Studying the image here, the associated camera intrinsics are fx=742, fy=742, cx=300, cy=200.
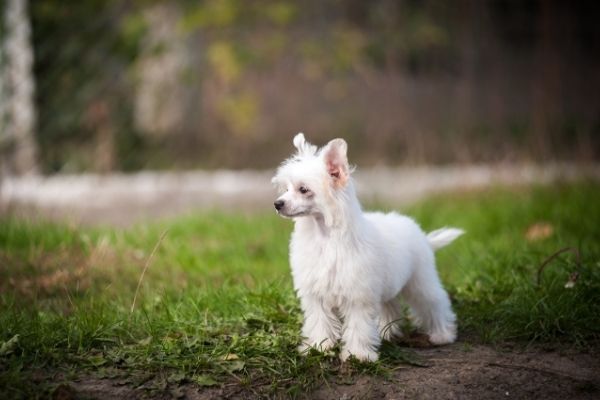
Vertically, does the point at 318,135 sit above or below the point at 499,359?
above

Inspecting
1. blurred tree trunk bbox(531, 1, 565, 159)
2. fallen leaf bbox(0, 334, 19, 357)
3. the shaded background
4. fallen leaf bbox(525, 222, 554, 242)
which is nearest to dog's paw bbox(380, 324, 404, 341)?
fallen leaf bbox(0, 334, 19, 357)

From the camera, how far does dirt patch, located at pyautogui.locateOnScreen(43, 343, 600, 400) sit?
11.3 feet

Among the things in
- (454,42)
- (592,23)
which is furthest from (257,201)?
(592,23)

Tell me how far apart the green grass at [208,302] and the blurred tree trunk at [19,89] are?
110 inches

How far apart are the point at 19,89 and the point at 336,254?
6645mm

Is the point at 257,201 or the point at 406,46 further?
the point at 406,46

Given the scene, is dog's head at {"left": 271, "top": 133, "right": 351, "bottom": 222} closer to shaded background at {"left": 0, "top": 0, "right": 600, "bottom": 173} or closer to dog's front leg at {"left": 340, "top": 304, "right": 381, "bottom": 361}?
dog's front leg at {"left": 340, "top": 304, "right": 381, "bottom": 361}

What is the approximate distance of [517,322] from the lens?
4133mm

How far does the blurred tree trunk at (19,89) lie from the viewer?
8688 mm

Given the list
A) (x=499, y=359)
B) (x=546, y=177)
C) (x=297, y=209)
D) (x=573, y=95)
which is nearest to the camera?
(x=297, y=209)

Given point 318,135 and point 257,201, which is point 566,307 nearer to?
point 257,201

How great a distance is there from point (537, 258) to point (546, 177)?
128 inches

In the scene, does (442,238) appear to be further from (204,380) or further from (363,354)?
(204,380)

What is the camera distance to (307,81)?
11984 mm
